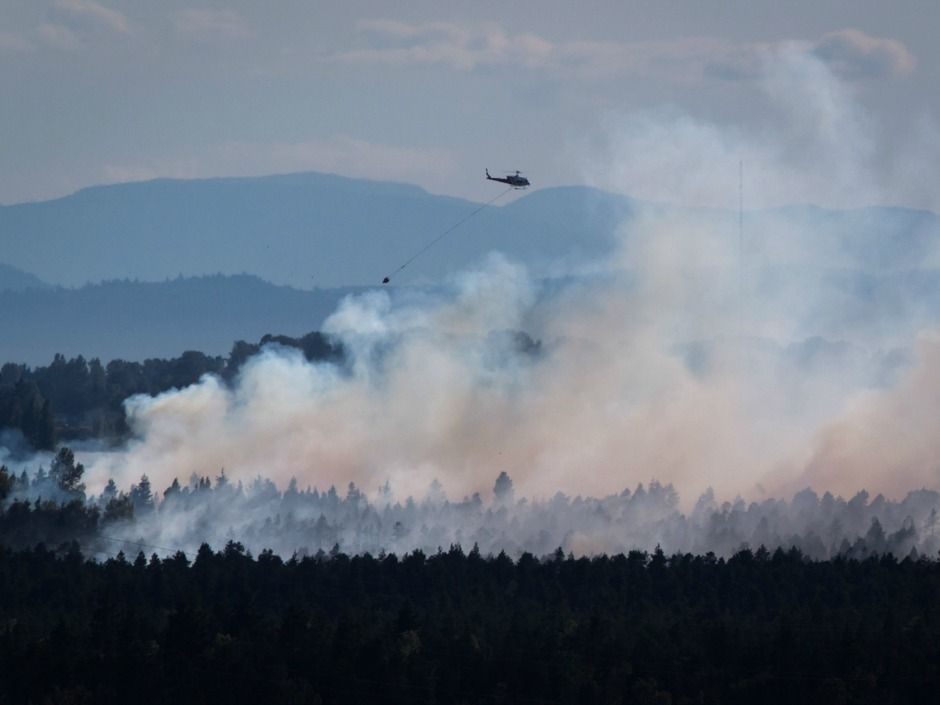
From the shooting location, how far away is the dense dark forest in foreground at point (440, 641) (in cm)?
9956

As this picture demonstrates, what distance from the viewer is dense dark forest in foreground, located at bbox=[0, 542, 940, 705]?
9956 centimetres

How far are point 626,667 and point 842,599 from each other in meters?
33.2

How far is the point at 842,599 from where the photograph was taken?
13238 centimetres

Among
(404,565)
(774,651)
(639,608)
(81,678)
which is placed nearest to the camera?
(81,678)

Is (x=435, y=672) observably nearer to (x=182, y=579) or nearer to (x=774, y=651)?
(x=774, y=651)

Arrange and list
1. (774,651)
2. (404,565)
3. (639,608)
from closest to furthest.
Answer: (774,651)
(639,608)
(404,565)

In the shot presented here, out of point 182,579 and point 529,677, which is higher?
point 182,579

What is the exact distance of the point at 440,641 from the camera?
106438 millimetres

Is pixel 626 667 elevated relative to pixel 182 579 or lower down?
lower down

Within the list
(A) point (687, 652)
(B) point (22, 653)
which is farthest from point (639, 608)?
→ (B) point (22, 653)

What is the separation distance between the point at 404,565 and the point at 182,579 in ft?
48.5

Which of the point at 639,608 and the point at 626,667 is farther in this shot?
the point at 639,608

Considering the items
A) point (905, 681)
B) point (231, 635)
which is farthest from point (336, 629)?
point (905, 681)

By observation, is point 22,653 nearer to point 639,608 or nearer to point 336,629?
point 336,629
